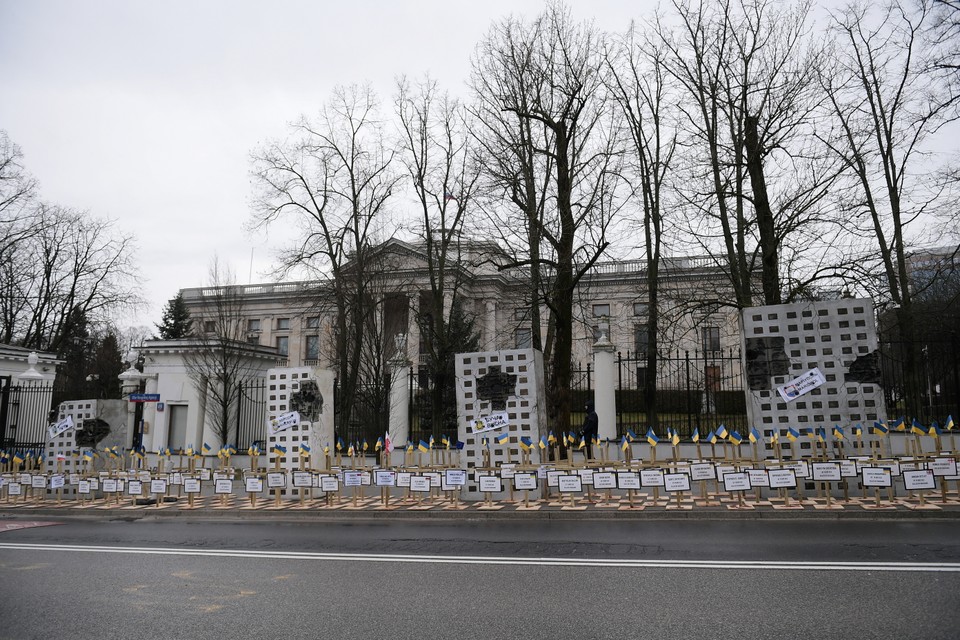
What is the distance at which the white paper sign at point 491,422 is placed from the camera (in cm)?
1343

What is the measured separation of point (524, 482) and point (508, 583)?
18.1 ft

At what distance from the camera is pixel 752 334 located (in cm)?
1259

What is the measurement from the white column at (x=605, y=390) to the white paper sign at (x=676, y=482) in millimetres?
7393

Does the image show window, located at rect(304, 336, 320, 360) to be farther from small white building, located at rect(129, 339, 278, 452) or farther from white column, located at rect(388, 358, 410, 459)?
white column, located at rect(388, 358, 410, 459)

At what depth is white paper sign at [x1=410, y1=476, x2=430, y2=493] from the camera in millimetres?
12430

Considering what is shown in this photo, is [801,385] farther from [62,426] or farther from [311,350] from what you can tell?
[311,350]

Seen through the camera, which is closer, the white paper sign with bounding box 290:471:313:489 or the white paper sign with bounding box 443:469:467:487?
the white paper sign with bounding box 443:469:467:487

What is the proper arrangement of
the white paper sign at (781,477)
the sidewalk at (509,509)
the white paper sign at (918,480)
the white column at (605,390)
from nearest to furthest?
the white paper sign at (918,480)
the sidewalk at (509,509)
the white paper sign at (781,477)
the white column at (605,390)

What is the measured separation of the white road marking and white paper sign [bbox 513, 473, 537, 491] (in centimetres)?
413

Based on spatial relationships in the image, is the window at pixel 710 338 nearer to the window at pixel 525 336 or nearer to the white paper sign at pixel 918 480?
the window at pixel 525 336

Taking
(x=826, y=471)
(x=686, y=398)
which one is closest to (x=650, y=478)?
(x=826, y=471)

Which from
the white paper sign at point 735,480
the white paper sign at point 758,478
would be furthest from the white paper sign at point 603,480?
the white paper sign at point 758,478

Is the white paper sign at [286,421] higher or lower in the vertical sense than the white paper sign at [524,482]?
higher

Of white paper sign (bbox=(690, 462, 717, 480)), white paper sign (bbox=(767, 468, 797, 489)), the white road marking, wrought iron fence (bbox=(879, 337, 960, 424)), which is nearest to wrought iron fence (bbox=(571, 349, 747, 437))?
white paper sign (bbox=(690, 462, 717, 480))
